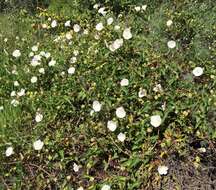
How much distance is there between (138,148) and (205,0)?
7.07 ft

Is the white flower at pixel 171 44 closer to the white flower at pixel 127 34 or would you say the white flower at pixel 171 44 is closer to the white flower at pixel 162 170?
the white flower at pixel 127 34

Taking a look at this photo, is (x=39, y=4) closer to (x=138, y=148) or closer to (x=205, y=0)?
(x=205, y=0)

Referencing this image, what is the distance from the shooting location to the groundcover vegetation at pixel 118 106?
13.2 ft

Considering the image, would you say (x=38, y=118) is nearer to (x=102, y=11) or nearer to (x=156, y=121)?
(x=156, y=121)

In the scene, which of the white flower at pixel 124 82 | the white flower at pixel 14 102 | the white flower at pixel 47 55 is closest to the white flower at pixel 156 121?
the white flower at pixel 124 82

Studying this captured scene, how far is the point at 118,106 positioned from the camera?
4363 mm

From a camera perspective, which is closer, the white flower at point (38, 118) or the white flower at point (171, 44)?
the white flower at point (38, 118)

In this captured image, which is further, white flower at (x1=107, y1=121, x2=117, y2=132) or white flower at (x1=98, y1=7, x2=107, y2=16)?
white flower at (x1=98, y1=7, x2=107, y2=16)

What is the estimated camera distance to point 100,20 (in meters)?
5.71

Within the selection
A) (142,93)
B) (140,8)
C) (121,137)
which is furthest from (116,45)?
(140,8)

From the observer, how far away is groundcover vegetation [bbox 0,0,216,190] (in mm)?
4016

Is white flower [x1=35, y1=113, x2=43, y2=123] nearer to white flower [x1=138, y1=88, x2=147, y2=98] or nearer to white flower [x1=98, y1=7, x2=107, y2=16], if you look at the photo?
white flower [x1=138, y1=88, x2=147, y2=98]

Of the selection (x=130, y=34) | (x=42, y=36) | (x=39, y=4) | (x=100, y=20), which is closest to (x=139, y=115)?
(x=130, y=34)

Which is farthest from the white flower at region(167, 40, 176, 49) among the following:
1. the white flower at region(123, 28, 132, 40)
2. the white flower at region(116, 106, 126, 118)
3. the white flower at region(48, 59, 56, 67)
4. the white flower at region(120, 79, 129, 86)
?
the white flower at region(48, 59, 56, 67)
